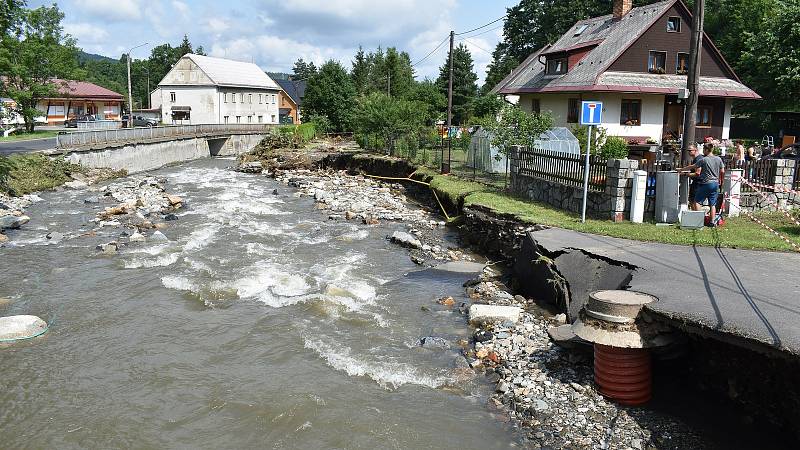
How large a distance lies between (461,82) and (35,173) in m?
41.5

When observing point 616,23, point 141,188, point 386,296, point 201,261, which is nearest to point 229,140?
point 141,188

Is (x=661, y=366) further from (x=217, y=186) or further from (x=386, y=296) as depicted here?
(x=217, y=186)

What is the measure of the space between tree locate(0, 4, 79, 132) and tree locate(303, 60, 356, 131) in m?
20.3

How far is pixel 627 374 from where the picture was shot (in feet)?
27.2

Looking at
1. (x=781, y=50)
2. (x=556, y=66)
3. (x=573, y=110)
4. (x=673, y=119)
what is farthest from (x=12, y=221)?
(x=781, y=50)

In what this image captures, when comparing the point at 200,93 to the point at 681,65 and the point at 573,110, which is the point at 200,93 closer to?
the point at 573,110

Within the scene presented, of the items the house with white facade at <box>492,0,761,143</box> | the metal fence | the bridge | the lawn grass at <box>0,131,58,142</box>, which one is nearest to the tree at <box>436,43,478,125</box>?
the bridge

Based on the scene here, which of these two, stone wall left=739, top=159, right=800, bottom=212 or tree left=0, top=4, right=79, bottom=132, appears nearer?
stone wall left=739, top=159, right=800, bottom=212

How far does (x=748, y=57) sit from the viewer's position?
3566cm

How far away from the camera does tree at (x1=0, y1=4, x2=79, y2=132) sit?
40344 mm

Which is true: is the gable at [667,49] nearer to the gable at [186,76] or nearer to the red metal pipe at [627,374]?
the red metal pipe at [627,374]

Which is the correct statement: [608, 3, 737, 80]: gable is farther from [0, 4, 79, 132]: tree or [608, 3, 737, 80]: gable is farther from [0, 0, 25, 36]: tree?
[0, 4, 79, 132]: tree

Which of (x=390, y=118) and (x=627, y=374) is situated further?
(x=390, y=118)

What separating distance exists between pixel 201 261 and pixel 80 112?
60905 mm
